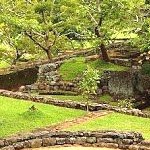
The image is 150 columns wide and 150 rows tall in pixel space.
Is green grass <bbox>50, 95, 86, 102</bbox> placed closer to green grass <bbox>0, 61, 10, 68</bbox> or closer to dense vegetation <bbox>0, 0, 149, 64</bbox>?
dense vegetation <bbox>0, 0, 149, 64</bbox>

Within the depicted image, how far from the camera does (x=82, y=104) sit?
2553 cm

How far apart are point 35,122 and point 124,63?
605 inches

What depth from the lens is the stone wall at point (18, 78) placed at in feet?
120

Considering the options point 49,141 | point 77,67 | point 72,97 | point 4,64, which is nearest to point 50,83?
point 77,67

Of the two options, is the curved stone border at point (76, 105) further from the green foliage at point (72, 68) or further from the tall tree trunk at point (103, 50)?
the tall tree trunk at point (103, 50)

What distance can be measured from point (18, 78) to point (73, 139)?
19498 mm

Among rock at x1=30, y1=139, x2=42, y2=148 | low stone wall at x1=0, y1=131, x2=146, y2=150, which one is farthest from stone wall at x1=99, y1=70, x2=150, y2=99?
rock at x1=30, y1=139, x2=42, y2=148

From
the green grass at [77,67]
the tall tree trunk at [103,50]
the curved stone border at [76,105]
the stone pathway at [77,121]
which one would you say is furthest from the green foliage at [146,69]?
the stone pathway at [77,121]

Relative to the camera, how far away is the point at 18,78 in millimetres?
37219

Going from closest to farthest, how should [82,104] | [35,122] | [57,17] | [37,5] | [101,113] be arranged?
[35,122] → [101,113] → [82,104] → [37,5] → [57,17]

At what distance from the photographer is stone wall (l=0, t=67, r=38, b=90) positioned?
120ft

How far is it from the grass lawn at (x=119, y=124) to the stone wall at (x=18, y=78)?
580 inches

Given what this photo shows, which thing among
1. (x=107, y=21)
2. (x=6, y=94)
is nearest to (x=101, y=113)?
(x=6, y=94)

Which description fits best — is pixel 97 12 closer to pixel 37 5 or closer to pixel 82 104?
pixel 37 5
